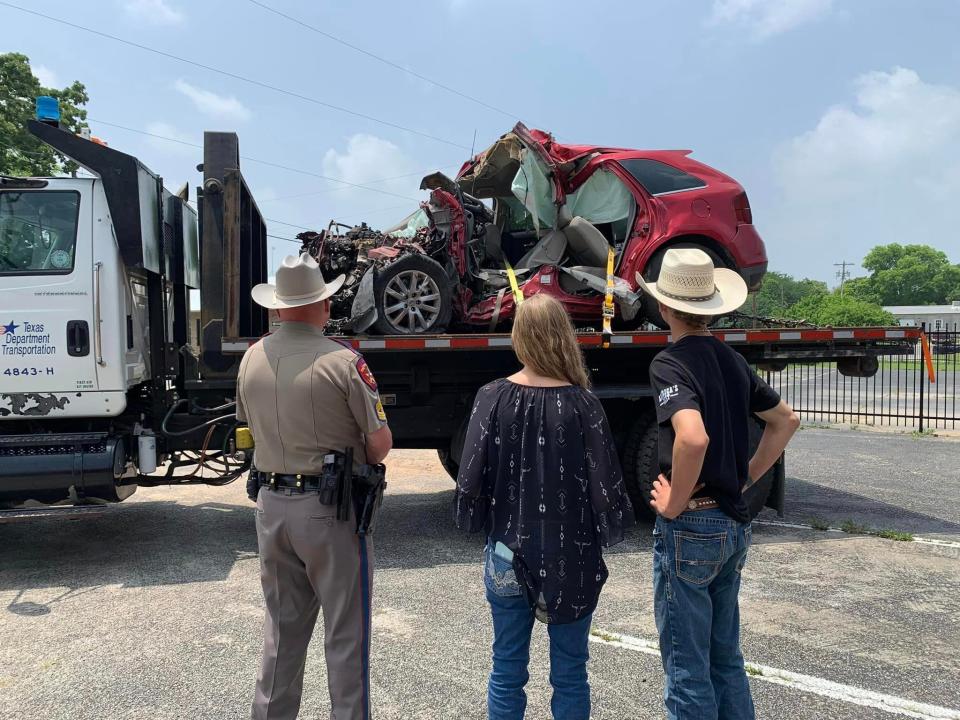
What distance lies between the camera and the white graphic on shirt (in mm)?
2152

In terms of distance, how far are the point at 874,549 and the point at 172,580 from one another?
4931mm

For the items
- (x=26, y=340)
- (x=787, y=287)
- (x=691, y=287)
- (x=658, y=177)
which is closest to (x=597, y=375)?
(x=658, y=177)

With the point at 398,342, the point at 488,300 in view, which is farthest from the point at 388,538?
the point at 488,300

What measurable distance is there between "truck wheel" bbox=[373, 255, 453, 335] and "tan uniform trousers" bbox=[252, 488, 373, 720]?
121 inches

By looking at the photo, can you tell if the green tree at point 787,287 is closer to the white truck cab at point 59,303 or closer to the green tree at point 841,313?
the green tree at point 841,313

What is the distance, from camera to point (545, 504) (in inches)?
84.7

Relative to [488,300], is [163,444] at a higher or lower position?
lower

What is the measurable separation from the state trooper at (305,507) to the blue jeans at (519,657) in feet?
1.74

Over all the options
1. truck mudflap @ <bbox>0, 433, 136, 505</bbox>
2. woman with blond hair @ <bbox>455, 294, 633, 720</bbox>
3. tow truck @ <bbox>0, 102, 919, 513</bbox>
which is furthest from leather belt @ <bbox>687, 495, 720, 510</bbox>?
truck mudflap @ <bbox>0, 433, 136, 505</bbox>

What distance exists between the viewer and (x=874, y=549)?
502 centimetres

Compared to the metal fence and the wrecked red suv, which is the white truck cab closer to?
the wrecked red suv

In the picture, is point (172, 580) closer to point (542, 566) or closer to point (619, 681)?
point (619, 681)

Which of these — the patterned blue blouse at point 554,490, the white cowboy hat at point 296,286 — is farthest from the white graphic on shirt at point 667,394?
the white cowboy hat at point 296,286

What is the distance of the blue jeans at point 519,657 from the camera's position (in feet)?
7.13
